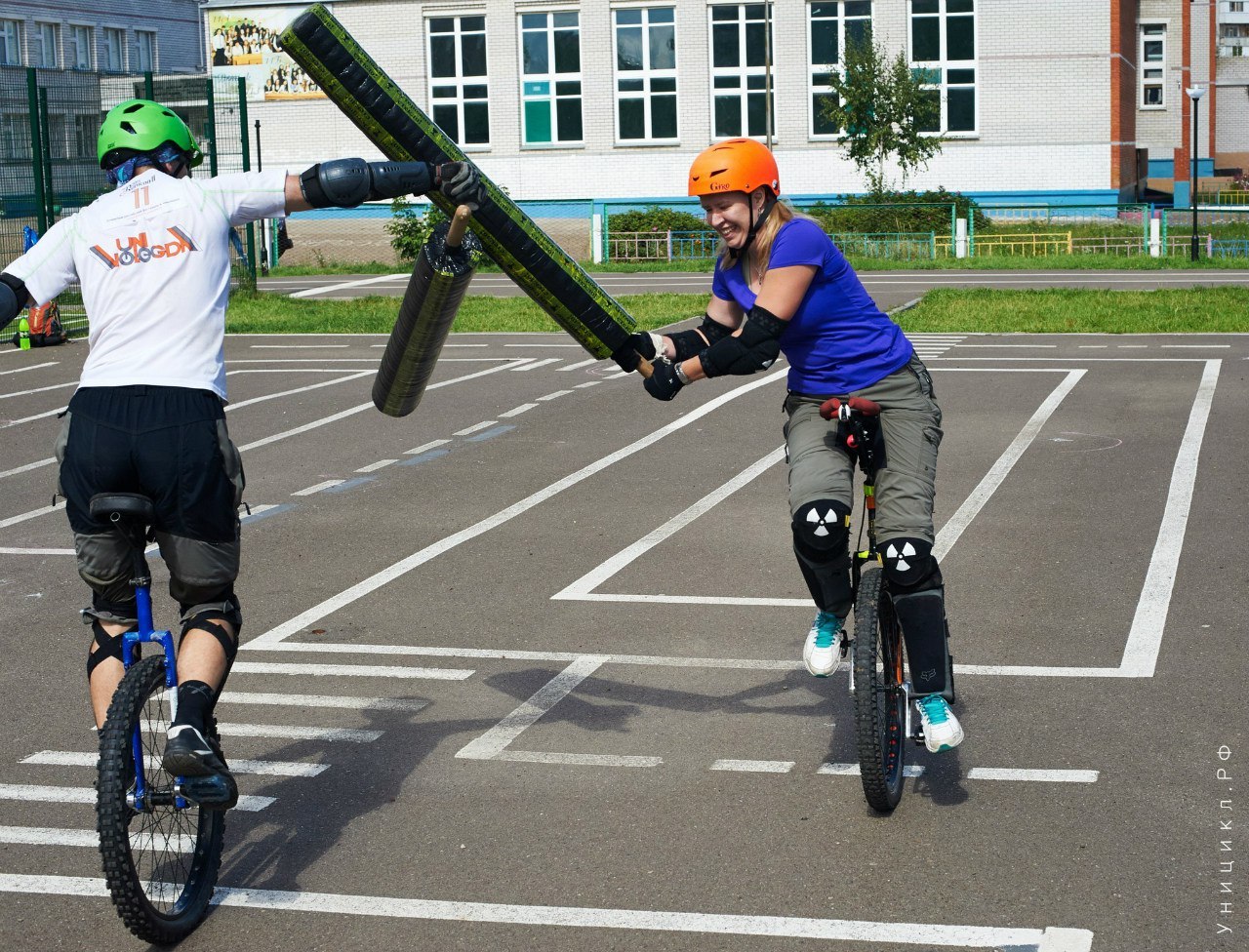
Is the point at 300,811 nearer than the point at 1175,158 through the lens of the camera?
Yes

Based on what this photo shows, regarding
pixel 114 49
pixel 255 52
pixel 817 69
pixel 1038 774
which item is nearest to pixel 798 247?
pixel 1038 774

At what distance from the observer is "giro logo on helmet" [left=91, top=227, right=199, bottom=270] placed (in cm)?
432

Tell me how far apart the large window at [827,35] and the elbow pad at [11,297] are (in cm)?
4916

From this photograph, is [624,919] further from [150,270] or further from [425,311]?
[425,311]

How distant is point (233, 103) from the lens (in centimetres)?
2766

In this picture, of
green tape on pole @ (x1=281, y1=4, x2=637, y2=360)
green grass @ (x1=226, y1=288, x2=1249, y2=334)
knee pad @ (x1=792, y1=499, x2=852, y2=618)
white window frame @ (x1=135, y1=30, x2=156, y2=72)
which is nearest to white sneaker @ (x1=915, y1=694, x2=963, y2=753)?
knee pad @ (x1=792, y1=499, x2=852, y2=618)

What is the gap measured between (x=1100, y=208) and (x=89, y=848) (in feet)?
155

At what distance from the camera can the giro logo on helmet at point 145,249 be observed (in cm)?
432

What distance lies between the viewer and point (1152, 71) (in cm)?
7250

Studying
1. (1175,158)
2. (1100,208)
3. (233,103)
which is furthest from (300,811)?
(1175,158)

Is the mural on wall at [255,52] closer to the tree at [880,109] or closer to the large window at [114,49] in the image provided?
the tree at [880,109]

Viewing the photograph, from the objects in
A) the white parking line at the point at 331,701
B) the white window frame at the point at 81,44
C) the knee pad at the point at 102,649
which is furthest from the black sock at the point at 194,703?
the white window frame at the point at 81,44

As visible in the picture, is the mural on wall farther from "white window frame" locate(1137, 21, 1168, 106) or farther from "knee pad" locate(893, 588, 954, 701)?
"knee pad" locate(893, 588, 954, 701)

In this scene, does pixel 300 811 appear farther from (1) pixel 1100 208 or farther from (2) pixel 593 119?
(2) pixel 593 119
